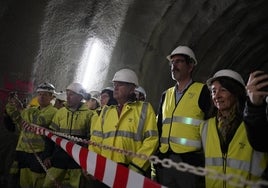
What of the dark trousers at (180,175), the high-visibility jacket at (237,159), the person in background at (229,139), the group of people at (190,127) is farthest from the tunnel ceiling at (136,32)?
the high-visibility jacket at (237,159)

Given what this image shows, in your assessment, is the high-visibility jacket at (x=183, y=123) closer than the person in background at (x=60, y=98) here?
Yes

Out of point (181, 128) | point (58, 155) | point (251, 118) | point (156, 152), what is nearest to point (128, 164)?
point (156, 152)

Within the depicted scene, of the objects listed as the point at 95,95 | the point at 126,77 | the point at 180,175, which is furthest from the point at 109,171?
the point at 95,95

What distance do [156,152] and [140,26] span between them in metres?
3.59

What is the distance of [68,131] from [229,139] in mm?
2973

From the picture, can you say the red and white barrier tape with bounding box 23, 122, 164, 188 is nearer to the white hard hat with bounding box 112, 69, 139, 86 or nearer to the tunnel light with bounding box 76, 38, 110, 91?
the white hard hat with bounding box 112, 69, 139, 86

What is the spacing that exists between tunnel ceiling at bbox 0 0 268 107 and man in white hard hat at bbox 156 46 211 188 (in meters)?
2.51

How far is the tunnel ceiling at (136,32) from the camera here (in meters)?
5.27

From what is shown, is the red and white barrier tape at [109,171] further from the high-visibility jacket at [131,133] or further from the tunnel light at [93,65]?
the tunnel light at [93,65]

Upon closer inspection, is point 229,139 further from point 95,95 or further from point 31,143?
point 95,95

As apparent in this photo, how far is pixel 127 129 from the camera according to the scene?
3436 millimetres

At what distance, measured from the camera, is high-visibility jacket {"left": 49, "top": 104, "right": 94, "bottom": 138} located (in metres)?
5.14

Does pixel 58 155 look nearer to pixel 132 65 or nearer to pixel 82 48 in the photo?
pixel 82 48

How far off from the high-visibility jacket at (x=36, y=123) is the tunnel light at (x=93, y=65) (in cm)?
116
